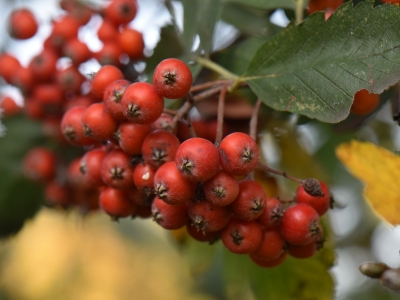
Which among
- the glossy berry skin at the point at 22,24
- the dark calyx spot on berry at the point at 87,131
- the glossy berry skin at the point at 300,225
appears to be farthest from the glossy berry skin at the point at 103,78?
the glossy berry skin at the point at 22,24

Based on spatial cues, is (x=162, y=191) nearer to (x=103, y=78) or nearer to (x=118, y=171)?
(x=118, y=171)

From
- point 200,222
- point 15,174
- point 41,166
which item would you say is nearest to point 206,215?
point 200,222

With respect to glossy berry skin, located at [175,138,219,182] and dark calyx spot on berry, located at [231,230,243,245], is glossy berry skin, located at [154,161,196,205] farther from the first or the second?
dark calyx spot on berry, located at [231,230,243,245]

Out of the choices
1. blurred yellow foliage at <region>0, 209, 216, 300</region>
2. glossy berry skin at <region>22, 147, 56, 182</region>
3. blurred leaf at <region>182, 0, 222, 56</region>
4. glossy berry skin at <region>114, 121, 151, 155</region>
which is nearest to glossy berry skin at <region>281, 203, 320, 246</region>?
glossy berry skin at <region>114, 121, 151, 155</region>

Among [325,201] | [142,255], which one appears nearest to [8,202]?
[325,201]

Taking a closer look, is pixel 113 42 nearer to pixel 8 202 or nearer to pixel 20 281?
pixel 8 202
